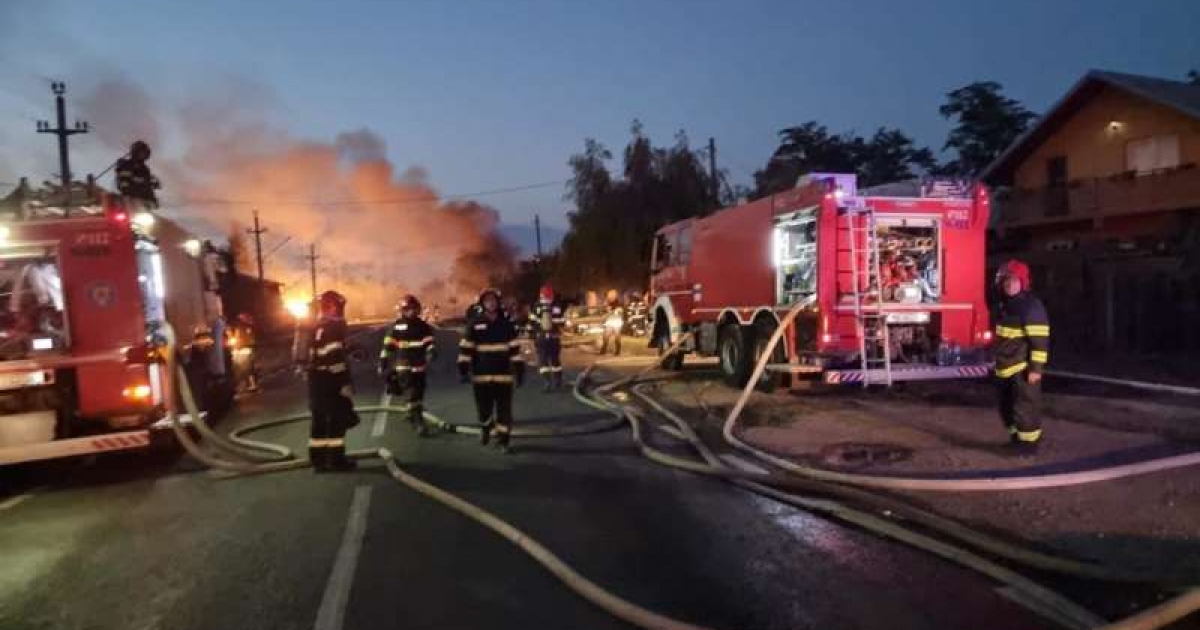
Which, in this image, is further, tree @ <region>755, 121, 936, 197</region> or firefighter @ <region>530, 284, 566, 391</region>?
tree @ <region>755, 121, 936, 197</region>

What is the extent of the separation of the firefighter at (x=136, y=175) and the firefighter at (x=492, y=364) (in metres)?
5.46

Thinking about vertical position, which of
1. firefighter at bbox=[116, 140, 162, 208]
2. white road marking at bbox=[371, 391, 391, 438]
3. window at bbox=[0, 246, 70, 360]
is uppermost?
firefighter at bbox=[116, 140, 162, 208]

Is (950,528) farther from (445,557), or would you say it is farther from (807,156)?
(807,156)

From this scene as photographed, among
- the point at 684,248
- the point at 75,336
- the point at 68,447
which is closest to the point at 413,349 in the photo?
the point at 75,336

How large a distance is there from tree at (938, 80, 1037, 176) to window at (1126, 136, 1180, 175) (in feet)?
34.8

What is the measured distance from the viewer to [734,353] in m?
14.6

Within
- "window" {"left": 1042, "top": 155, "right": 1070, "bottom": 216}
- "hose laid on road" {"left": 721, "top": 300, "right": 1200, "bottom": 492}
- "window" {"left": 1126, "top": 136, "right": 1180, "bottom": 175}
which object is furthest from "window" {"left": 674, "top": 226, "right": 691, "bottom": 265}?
"window" {"left": 1042, "top": 155, "right": 1070, "bottom": 216}

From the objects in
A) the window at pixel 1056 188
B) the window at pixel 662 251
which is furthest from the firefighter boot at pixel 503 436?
the window at pixel 1056 188

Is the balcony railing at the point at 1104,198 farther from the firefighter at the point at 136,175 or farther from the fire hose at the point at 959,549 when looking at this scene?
the firefighter at the point at 136,175

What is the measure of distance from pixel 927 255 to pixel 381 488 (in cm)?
767

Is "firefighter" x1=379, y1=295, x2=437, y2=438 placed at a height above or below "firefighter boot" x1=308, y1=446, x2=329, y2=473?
above

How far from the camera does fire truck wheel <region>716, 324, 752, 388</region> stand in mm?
14023

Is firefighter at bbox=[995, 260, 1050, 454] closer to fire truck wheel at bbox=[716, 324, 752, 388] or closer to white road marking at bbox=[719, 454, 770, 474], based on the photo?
white road marking at bbox=[719, 454, 770, 474]

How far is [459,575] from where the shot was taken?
5352 millimetres
